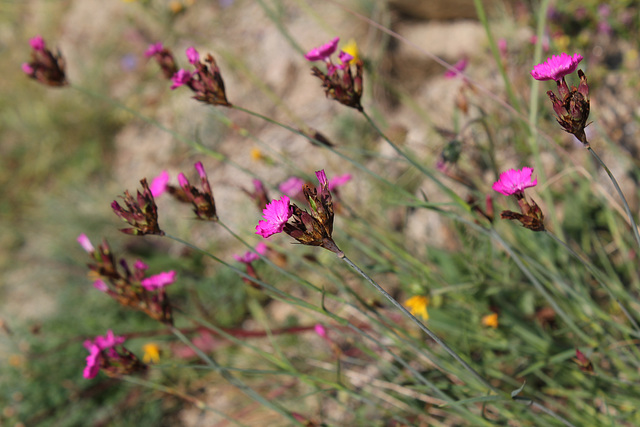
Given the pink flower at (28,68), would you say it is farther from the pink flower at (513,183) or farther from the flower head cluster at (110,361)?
the pink flower at (513,183)

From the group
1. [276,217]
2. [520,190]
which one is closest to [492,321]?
[520,190]

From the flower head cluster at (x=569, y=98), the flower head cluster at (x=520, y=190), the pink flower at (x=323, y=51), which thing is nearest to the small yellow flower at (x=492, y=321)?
the flower head cluster at (x=520, y=190)

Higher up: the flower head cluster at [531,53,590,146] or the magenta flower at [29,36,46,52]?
the magenta flower at [29,36,46,52]

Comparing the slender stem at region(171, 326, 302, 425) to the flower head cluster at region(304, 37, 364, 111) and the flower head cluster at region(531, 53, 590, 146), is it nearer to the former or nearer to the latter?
the flower head cluster at region(304, 37, 364, 111)

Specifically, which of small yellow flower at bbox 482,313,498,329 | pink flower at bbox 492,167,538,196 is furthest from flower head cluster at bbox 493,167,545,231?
small yellow flower at bbox 482,313,498,329

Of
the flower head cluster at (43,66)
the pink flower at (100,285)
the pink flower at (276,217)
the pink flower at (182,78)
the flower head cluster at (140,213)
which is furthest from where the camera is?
the flower head cluster at (43,66)

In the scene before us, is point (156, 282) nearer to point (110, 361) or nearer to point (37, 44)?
point (110, 361)
